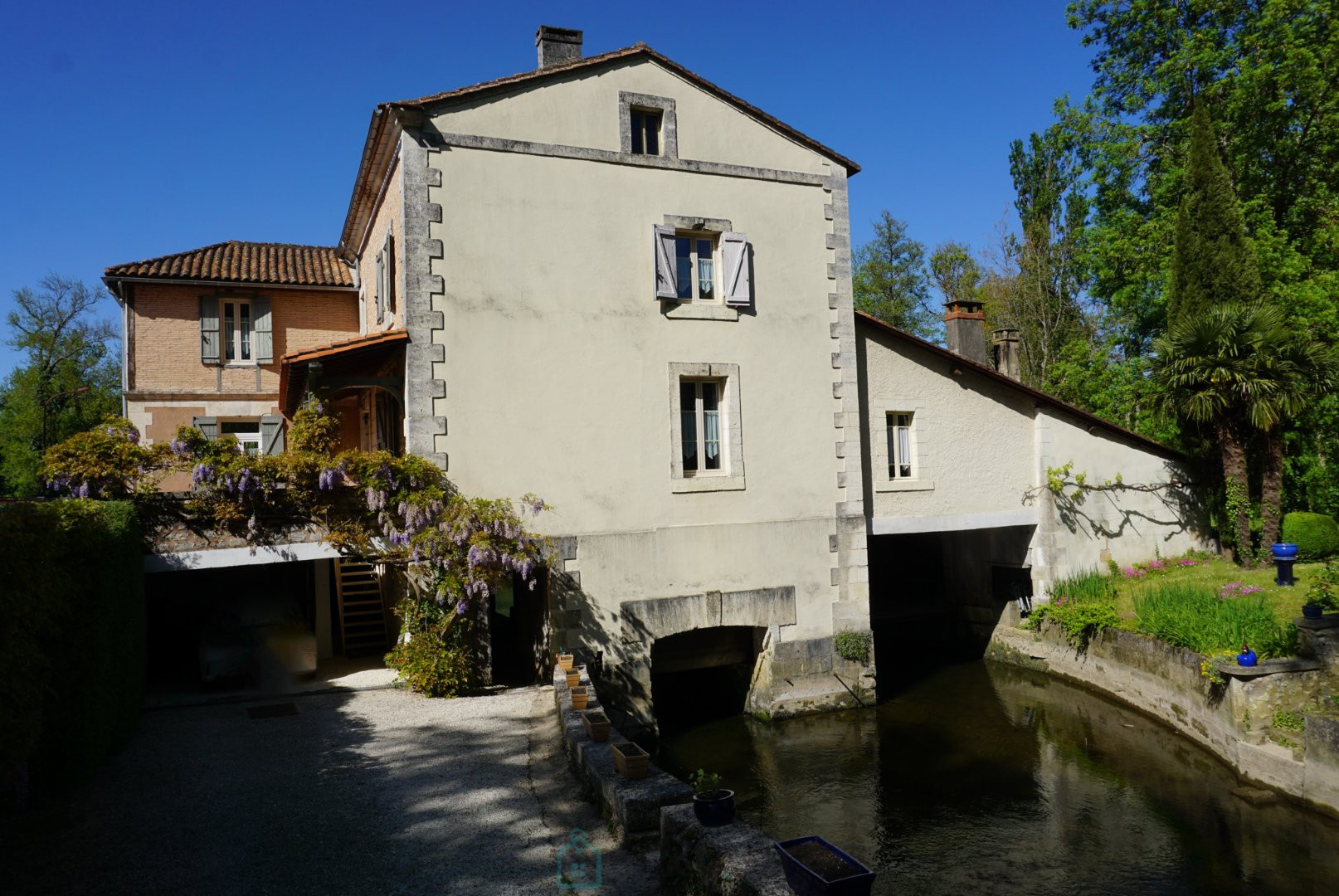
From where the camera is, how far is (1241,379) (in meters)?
14.9

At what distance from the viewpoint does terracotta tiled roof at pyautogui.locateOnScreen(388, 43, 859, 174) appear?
11.8m

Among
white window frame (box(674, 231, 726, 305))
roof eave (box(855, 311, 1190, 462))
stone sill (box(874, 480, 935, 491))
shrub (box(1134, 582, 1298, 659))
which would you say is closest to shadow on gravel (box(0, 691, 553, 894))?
white window frame (box(674, 231, 726, 305))

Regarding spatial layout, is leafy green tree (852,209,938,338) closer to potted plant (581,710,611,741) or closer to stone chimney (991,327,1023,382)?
stone chimney (991,327,1023,382)

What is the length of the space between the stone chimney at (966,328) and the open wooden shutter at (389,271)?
1139 centimetres

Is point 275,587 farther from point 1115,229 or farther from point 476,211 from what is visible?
point 1115,229

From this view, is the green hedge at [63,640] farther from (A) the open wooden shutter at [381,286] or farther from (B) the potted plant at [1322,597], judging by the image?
(B) the potted plant at [1322,597]

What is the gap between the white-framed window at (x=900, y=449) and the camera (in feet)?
50.6

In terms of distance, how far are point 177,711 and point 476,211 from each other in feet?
24.7

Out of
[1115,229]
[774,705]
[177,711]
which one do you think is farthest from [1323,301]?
[177,711]

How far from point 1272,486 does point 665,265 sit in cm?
1174

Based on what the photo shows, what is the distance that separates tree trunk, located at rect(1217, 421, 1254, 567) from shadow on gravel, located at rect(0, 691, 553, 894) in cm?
1376

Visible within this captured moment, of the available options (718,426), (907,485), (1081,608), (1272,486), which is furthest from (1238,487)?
(718,426)

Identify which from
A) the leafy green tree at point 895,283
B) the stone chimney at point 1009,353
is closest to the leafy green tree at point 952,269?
the leafy green tree at point 895,283

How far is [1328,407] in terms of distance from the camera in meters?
17.7
